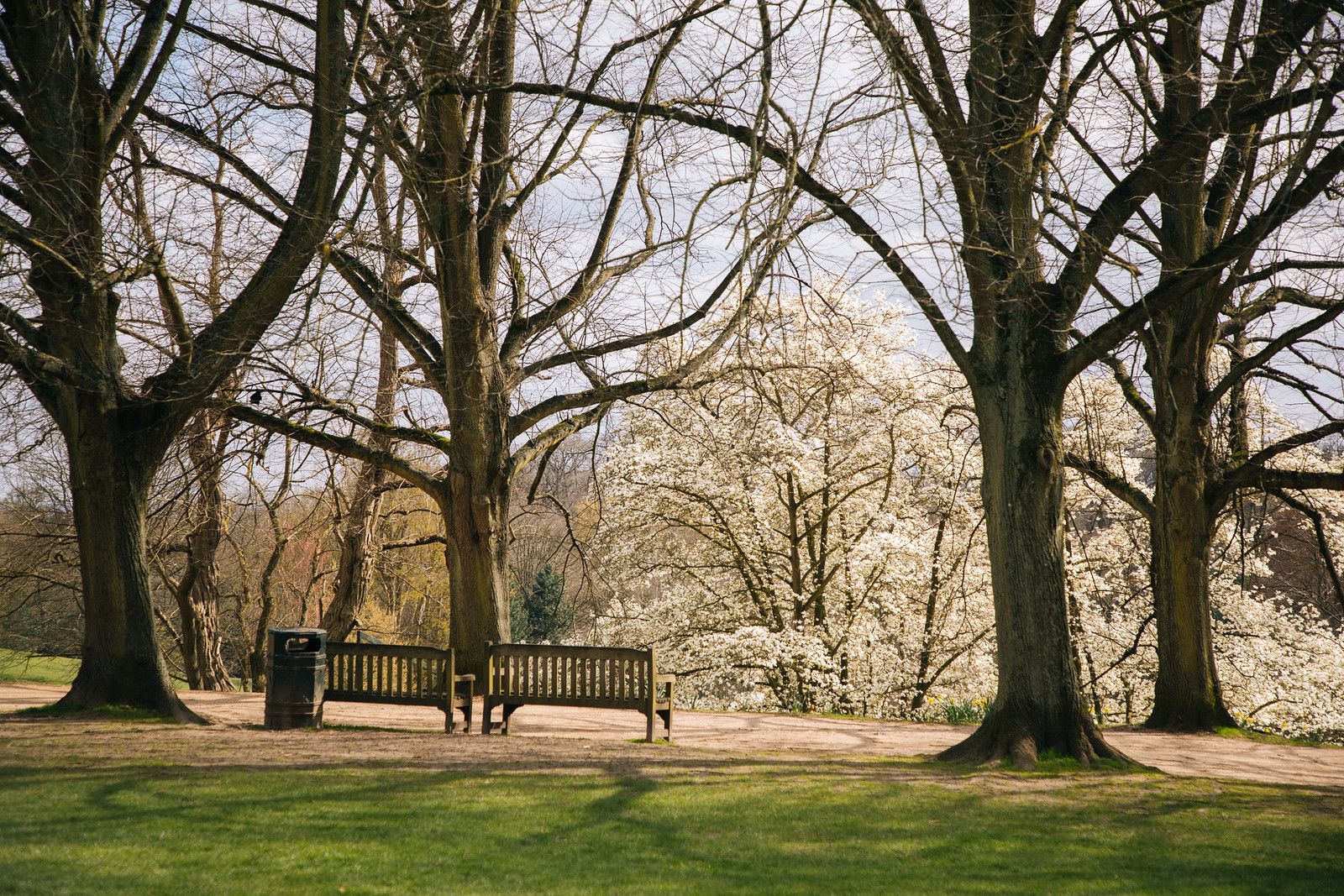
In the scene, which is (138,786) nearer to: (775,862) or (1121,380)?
(775,862)

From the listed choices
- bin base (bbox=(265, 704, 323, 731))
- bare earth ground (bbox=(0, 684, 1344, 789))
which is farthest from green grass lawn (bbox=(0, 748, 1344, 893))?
bin base (bbox=(265, 704, 323, 731))

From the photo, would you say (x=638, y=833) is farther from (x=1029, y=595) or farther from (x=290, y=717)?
(x=290, y=717)

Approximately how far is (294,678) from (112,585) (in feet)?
6.05

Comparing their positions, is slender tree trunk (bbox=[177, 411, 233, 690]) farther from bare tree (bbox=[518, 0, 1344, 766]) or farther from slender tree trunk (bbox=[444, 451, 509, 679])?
bare tree (bbox=[518, 0, 1344, 766])

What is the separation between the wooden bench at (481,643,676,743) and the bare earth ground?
38cm

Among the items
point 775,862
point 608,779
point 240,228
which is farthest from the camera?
point 240,228

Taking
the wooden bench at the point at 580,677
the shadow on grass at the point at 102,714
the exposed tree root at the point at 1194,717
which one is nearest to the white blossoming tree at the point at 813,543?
the exposed tree root at the point at 1194,717

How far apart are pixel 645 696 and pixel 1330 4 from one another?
7.82 m

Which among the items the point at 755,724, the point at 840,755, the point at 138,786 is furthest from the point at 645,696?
the point at 138,786

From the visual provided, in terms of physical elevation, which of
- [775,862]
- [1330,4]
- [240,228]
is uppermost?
[1330,4]

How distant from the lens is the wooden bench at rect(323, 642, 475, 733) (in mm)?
9859

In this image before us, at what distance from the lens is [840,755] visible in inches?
372

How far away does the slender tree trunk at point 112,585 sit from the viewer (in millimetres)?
9617

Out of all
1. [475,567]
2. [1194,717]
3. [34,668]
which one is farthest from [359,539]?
[34,668]
